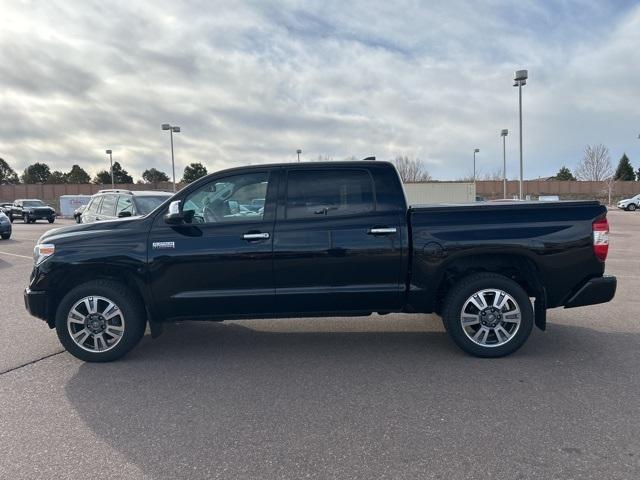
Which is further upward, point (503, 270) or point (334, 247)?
point (334, 247)

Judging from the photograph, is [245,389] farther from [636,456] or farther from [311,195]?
[636,456]

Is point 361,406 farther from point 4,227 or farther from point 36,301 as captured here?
point 4,227

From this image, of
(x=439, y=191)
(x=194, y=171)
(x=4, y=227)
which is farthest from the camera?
(x=194, y=171)

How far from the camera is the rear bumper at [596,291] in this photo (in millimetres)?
4691

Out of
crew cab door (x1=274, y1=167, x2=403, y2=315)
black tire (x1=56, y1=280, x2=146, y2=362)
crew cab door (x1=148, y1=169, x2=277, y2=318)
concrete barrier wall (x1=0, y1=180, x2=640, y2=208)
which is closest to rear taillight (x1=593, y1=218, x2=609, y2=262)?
crew cab door (x1=274, y1=167, x2=403, y2=315)

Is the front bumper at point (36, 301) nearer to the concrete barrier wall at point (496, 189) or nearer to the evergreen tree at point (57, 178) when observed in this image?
the concrete barrier wall at point (496, 189)

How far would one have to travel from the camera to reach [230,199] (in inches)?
187

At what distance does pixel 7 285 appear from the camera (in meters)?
8.75

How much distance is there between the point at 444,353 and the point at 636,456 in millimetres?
2051

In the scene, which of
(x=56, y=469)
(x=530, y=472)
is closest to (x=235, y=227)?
(x=56, y=469)

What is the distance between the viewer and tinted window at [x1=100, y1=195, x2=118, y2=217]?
39.1 feet

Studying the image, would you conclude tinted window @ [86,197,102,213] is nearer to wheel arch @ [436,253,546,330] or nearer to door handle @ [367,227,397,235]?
door handle @ [367,227,397,235]

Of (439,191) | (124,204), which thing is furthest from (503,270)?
(439,191)

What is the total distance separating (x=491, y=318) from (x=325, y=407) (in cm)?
201
